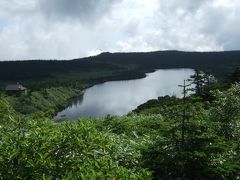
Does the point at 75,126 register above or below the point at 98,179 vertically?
above

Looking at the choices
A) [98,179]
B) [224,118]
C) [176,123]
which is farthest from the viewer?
[224,118]

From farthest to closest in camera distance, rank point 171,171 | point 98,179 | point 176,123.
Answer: point 176,123 → point 171,171 → point 98,179

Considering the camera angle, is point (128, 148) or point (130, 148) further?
point (130, 148)

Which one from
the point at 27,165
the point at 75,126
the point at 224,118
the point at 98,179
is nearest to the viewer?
the point at 98,179

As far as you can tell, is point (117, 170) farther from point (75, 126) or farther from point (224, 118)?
point (224, 118)

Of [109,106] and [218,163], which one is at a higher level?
[218,163]

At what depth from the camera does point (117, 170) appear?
535 cm

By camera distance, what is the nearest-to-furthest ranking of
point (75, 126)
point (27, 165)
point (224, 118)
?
point (27, 165) < point (75, 126) < point (224, 118)

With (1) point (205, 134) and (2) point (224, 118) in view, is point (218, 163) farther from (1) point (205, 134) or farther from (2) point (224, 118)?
(2) point (224, 118)

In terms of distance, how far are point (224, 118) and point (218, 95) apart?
103 centimetres

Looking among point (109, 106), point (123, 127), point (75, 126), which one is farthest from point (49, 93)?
point (75, 126)

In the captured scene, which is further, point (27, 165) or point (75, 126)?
point (75, 126)

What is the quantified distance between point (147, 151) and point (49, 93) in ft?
468

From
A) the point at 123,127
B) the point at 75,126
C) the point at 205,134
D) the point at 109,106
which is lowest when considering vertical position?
the point at 109,106
